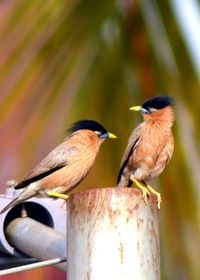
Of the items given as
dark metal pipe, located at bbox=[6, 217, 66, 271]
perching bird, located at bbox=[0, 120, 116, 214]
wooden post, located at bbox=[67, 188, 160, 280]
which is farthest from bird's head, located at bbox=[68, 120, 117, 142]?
wooden post, located at bbox=[67, 188, 160, 280]

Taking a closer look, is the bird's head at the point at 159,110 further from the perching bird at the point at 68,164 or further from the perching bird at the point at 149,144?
the perching bird at the point at 68,164

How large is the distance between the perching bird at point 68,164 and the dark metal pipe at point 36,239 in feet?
5.18

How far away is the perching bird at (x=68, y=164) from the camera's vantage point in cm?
528

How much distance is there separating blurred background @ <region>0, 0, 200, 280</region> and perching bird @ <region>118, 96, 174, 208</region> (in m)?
0.74

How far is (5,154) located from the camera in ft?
12.9

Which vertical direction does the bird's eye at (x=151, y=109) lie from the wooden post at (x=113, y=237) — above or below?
above

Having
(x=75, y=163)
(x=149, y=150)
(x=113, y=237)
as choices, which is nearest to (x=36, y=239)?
(x=113, y=237)

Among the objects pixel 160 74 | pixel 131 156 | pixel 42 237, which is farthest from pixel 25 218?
pixel 131 156

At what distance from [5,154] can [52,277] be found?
2.23 ft

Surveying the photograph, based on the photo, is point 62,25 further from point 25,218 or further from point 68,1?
point 25,218

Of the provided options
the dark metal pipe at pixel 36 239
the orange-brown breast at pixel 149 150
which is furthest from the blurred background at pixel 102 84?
the orange-brown breast at pixel 149 150

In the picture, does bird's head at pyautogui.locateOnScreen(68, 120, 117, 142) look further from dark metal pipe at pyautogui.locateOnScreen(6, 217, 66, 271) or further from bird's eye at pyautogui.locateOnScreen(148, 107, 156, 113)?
dark metal pipe at pyautogui.locateOnScreen(6, 217, 66, 271)

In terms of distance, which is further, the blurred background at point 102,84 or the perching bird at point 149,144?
the perching bird at point 149,144

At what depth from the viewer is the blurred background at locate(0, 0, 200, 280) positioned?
385 cm
